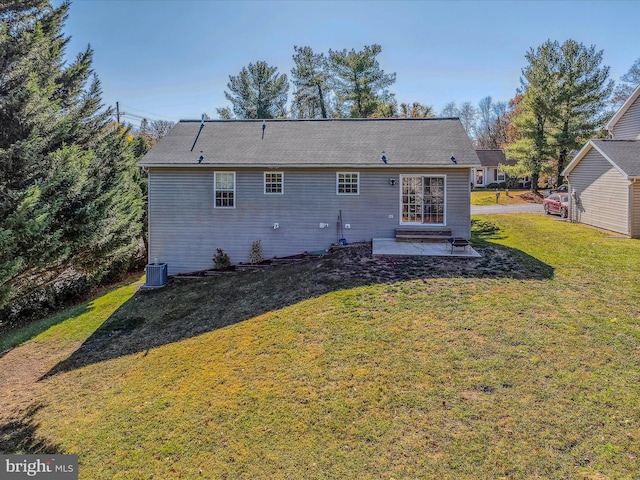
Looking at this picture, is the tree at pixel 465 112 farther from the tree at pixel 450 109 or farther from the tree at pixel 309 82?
the tree at pixel 309 82

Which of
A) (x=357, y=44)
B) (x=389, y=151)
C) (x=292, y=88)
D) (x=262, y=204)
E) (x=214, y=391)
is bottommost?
(x=214, y=391)

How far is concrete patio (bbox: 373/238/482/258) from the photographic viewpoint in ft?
36.2

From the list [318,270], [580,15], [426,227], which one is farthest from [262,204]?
[580,15]

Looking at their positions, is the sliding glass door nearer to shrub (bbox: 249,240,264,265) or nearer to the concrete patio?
the concrete patio

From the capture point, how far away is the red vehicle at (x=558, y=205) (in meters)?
20.2

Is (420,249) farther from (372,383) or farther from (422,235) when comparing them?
(372,383)

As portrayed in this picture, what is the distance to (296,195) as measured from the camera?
42.5 feet

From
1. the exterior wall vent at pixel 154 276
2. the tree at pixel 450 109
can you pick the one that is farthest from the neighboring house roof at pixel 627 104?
the tree at pixel 450 109

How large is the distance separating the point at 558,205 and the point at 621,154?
A: 5454 mm

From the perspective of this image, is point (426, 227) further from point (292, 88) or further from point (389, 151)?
point (292, 88)

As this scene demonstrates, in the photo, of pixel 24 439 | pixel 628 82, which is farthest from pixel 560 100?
pixel 24 439

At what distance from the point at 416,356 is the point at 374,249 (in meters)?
5.63

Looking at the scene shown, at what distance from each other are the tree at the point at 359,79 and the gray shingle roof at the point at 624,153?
19.8 metres

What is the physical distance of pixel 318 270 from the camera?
10750 millimetres
